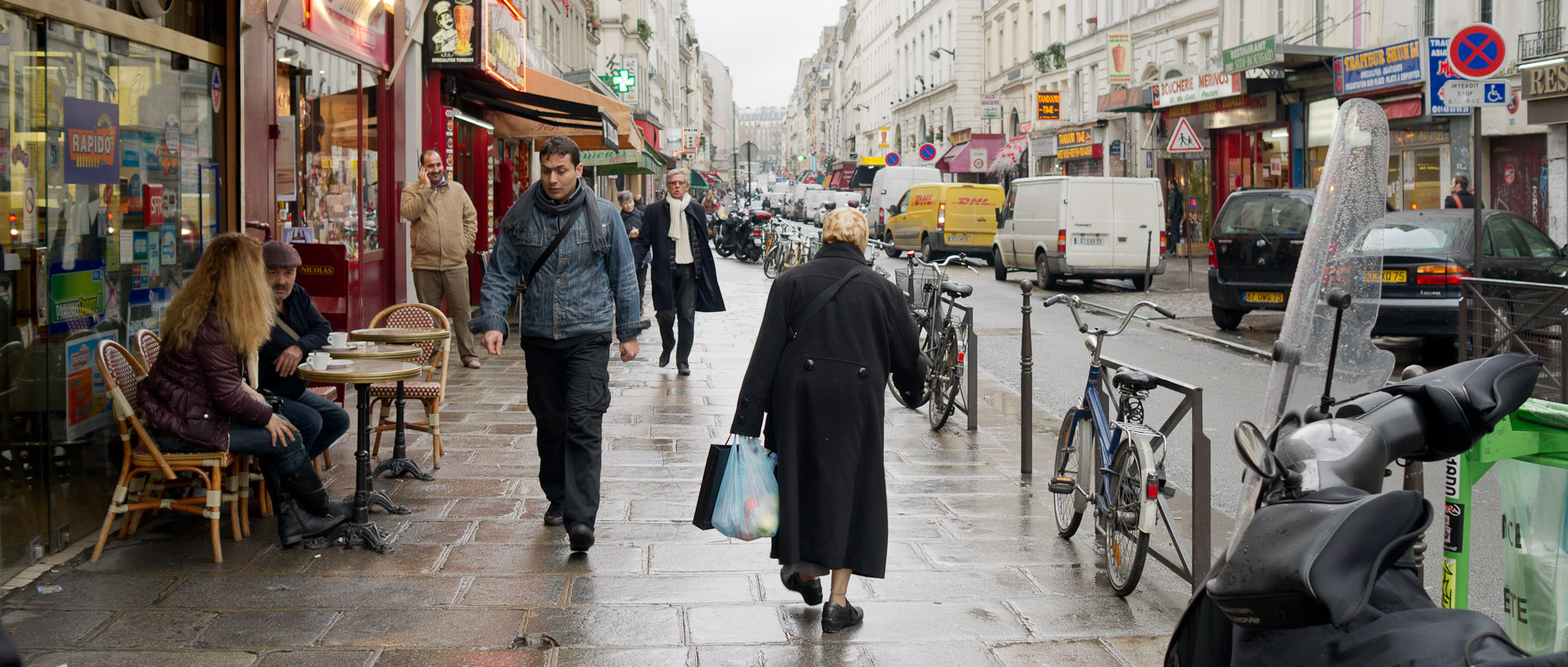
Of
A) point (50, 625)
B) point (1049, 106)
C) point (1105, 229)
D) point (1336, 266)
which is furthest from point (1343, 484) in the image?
point (1049, 106)

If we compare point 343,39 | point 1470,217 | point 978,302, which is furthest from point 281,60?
point 978,302

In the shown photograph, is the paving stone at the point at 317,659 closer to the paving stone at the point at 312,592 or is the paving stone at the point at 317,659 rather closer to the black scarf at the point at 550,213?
the paving stone at the point at 312,592

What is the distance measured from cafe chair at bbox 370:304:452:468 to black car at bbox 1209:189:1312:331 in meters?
9.85

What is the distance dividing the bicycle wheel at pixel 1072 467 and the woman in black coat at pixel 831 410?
1304 mm

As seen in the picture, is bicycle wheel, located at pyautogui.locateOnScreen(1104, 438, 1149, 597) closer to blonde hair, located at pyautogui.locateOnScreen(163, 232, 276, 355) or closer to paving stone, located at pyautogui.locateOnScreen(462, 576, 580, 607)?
paving stone, located at pyautogui.locateOnScreen(462, 576, 580, 607)

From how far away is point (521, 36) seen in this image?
1748 cm

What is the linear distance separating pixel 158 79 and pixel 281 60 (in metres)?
2.80

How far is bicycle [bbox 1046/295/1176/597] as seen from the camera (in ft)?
16.5

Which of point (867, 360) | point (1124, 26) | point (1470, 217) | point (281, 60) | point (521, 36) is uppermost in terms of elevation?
point (1124, 26)

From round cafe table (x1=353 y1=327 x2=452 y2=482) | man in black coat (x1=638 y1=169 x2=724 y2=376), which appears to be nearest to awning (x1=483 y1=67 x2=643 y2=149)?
man in black coat (x1=638 y1=169 x2=724 y2=376)

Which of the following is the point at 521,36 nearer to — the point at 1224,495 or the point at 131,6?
the point at 131,6

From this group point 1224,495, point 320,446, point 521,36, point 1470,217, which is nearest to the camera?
point 320,446

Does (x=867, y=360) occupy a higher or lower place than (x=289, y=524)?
higher

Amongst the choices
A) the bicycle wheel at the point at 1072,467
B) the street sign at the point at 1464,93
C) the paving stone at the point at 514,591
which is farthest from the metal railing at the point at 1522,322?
the paving stone at the point at 514,591
